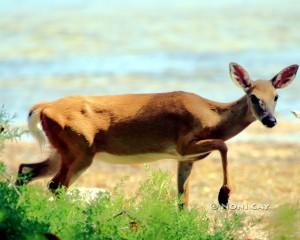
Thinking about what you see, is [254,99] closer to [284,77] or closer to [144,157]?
[284,77]

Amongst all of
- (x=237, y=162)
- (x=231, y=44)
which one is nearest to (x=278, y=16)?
(x=231, y=44)

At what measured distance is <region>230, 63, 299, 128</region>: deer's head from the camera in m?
7.98

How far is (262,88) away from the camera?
816cm

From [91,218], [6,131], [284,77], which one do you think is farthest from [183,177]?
[91,218]

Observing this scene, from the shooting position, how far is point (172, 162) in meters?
13.4

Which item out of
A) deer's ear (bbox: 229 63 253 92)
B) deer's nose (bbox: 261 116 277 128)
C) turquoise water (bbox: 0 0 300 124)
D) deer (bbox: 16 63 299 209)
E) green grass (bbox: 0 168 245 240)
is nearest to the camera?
green grass (bbox: 0 168 245 240)

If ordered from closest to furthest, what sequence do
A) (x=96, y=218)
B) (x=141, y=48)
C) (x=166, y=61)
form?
1. (x=96, y=218)
2. (x=166, y=61)
3. (x=141, y=48)

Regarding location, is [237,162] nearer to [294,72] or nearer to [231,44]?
[294,72]

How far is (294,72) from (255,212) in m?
1.08

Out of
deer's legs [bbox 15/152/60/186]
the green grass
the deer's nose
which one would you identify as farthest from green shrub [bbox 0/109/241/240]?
deer's legs [bbox 15/152/60/186]

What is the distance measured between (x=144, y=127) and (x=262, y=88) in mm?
919

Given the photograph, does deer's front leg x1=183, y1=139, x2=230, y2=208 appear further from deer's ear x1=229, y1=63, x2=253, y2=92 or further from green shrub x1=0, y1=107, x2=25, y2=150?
green shrub x1=0, y1=107, x2=25, y2=150

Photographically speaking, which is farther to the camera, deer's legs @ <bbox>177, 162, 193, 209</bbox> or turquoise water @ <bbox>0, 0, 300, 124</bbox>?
turquoise water @ <bbox>0, 0, 300, 124</bbox>

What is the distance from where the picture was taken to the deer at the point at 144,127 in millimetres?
8172
